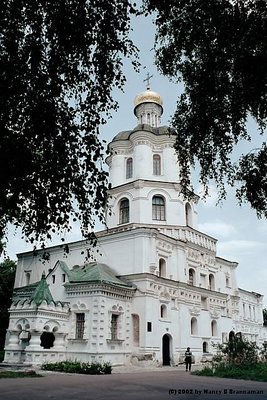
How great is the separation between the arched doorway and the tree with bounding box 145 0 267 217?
19611 mm

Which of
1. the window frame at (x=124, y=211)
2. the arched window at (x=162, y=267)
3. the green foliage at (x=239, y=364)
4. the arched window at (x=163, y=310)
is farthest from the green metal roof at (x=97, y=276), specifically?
the green foliage at (x=239, y=364)

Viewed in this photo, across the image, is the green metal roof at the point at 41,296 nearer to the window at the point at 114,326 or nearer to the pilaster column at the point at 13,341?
the pilaster column at the point at 13,341

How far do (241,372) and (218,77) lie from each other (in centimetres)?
1382

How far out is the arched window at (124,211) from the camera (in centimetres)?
3178

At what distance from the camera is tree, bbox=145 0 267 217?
745 cm

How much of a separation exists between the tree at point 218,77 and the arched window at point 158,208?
70.4 ft

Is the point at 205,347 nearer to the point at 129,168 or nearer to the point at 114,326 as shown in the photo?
the point at 114,326

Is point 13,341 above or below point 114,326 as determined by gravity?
below

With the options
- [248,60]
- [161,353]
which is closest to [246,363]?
[161,353]

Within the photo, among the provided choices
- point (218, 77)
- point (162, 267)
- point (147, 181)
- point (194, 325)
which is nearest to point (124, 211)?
point (147, 181)

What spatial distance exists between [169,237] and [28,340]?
39.1ft

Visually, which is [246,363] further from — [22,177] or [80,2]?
[80,2]

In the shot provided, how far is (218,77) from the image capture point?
8180 mm

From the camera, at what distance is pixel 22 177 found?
285 inches
